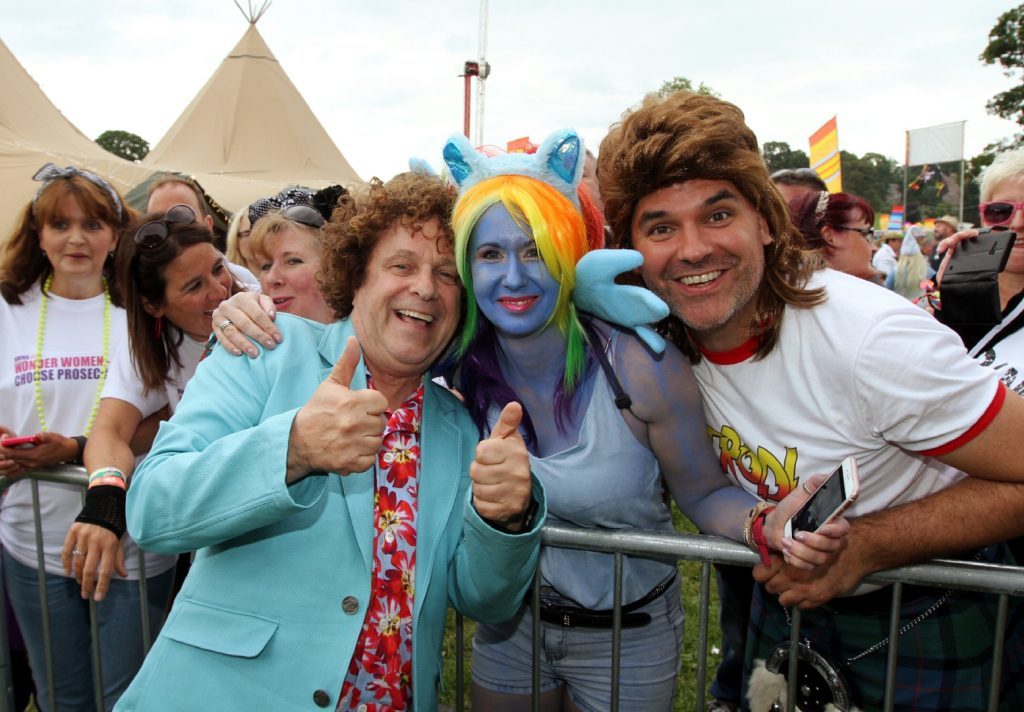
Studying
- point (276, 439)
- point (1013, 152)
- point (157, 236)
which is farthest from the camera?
point (1013, 152)

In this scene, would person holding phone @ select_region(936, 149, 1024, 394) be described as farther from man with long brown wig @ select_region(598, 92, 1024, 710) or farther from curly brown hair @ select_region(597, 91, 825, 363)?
curly brown hair @ select_region(597, 91, 825, 363)

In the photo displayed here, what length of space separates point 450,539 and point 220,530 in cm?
54

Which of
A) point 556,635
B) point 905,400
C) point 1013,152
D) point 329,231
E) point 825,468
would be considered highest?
point 1013,152

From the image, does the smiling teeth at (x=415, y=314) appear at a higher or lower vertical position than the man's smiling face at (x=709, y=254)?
lower

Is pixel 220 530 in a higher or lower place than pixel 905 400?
lower

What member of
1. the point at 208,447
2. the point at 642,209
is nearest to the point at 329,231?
the point at 208,447

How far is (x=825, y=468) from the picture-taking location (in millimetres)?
1820

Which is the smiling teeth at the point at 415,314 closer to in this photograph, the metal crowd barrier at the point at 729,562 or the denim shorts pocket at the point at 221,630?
the metal crowd barrier at the point at 729,562

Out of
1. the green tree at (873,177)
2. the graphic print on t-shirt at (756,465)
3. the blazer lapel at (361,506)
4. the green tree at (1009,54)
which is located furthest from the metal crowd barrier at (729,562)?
the green tree at (873,177)

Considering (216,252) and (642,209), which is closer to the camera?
(642,209)

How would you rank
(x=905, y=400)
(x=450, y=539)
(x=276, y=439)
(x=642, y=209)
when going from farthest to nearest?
(x=642, y=209) → (x=450, y=539) → (x=905, y=400) → (x=276, y=439)

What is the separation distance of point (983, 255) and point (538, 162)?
1.57 m

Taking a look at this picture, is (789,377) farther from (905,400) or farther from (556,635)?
(556,635)

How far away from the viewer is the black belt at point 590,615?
2037mm
